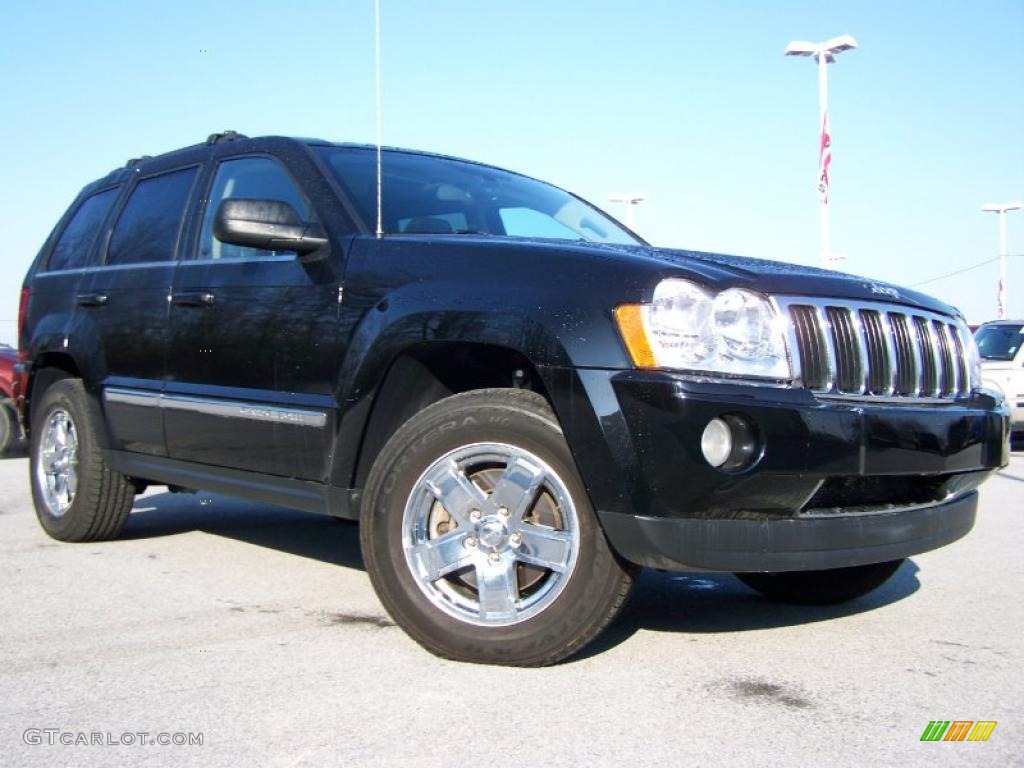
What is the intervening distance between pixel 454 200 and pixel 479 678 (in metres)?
2.11

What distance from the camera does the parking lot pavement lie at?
2746 millimetres

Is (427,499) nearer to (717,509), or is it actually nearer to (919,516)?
(717,509)

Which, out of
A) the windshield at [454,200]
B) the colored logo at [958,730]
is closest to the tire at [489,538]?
the colored logo at [958,730]

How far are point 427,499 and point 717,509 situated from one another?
0.95 meters

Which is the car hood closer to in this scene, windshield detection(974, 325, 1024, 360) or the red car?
the red car

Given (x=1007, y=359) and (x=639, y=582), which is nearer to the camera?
(x=639, y=582)

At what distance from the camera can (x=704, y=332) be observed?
124 inches

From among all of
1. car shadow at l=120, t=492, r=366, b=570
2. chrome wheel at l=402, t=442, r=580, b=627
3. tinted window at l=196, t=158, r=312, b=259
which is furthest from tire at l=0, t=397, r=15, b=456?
chrome wheel at l=402, t=442, r=580, b=627

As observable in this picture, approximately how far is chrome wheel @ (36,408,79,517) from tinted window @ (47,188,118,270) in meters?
0.83

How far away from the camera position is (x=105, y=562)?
520 cm

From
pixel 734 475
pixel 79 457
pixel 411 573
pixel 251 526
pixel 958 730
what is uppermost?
pixel 734 475

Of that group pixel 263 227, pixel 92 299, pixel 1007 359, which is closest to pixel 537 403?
pixel 263 227

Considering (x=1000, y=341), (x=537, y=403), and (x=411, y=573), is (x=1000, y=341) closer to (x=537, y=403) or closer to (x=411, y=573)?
(x=537, y=403)

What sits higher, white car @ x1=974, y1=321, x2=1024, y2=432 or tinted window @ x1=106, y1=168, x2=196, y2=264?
tinted window @ x1=106, y1=168, x2=196, y2=264
